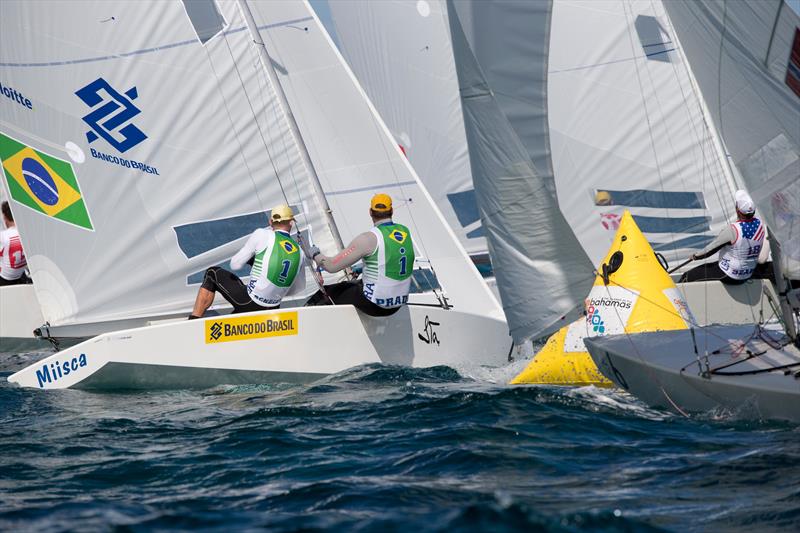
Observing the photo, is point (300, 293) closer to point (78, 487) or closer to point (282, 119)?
point (282, 119)

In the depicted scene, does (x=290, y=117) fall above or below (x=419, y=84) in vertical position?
below

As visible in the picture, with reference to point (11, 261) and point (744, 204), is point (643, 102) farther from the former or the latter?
point (11, 261)

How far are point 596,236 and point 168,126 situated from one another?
4.45 m

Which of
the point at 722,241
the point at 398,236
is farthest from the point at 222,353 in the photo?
the point at 722,241

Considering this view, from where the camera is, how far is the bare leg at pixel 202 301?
25.4 ft

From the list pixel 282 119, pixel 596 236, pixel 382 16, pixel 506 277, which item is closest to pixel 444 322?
pixel 506 277

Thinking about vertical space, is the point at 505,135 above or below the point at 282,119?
below

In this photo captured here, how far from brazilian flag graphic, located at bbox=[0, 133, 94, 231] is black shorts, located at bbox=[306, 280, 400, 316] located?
1.83 m

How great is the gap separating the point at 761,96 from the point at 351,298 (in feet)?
10.0

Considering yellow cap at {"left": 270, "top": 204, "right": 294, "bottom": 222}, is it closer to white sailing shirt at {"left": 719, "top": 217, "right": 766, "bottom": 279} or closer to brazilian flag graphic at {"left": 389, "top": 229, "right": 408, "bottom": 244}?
brazilian flag graphic at {"left": 389, "top": 229, "right": 408, "bottom": 244}

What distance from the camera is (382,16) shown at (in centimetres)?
1294

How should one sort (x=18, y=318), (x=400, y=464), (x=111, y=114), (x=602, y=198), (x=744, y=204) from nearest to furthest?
(x=400, y=464) < (x=111, y=114) < (x=744, y=204) < (x=18, y=318) < (x=602, y=198)

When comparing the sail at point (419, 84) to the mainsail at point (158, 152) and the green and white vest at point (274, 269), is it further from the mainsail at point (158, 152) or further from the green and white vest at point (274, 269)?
the green and white vest at point (274, 269)

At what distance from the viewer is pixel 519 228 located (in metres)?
7.73
